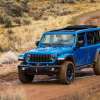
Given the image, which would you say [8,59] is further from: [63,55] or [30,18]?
[30,18]

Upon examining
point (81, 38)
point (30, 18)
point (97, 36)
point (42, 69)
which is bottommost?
point (30, 18)

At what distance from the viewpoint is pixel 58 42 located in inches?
753

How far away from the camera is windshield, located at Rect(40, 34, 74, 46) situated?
19.0 meters

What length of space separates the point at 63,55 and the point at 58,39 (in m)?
1.43

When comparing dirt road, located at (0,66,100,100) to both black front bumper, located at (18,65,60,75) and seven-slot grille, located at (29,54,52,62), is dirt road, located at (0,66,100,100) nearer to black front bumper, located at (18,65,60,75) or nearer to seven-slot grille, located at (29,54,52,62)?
black front bumper, located at (18,65,60,75)

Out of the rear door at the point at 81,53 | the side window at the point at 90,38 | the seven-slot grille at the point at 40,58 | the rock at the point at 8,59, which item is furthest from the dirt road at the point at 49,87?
the rock at the point at 8,59

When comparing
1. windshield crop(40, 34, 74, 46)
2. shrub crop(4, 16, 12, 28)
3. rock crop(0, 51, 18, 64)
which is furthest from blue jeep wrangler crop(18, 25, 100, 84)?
shrub crop(4, 16, 12, 28)

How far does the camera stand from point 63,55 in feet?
59.1

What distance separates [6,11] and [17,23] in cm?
318

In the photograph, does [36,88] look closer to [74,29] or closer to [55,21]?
[74,29]

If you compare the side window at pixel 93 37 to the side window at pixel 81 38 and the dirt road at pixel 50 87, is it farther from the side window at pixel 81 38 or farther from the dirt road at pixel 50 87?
the dirt road at pixel 50 87

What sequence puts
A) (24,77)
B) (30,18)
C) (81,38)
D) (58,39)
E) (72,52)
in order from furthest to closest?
(30,18)
(81,38)
(58,39)
(24,77)
(72,52)

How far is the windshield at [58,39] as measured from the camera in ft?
62.4

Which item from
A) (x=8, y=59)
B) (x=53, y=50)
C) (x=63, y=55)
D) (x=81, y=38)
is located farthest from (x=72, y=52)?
(x=8, y=59)
